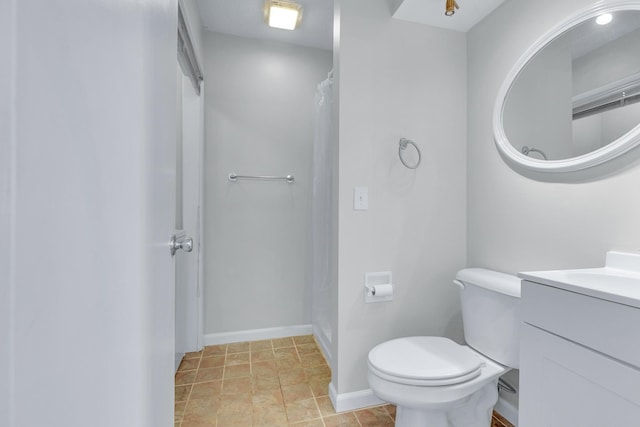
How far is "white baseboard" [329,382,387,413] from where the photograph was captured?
5.01ft

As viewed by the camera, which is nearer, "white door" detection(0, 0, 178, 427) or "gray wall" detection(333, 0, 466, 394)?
"white door" detection(0, 0, 178, 427)

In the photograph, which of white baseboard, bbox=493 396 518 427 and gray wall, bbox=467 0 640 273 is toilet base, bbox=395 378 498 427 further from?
gray wall, bbox=467 0 640 273

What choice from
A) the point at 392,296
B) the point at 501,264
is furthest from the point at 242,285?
the point at 501,264

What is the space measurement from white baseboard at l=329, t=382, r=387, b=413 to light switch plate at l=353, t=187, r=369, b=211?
1.00 meters

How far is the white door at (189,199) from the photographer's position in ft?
6.79

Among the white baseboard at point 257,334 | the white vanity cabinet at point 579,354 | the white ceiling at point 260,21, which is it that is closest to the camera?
the white vanity cabinet at point 579,354

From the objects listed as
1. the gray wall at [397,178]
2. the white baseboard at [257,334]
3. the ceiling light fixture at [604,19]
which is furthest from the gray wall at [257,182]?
the ceiling light fixture at [604,19]

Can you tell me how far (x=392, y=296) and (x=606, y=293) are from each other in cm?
100

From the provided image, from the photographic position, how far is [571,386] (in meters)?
0.78

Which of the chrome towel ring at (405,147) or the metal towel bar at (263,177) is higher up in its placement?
the chrome towel ring at (405,147)

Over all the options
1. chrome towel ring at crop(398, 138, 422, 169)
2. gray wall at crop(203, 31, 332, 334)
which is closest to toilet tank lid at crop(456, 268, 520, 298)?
chrome towel ring at crop(398, 138, 422, 169)

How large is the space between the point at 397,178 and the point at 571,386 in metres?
1.12

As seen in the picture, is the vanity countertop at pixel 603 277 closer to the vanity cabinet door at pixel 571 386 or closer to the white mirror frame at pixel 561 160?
the vanity cabinet door at pixel 571 386

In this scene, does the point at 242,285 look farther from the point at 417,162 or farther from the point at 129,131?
the point at 129,131
